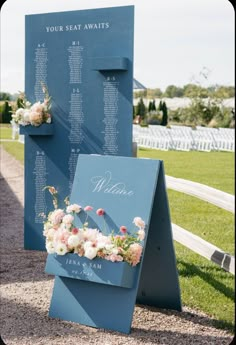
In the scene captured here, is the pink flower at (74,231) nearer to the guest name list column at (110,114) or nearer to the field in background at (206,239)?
the field in background at (206,239)

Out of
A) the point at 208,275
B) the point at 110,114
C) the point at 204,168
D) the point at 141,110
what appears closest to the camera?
the point at 208,275

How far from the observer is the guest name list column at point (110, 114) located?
621cm

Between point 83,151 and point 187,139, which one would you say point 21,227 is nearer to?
point 83,151

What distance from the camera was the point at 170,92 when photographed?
5206 cm

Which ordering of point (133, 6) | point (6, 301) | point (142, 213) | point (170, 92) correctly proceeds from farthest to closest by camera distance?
point (170, 92), point (133, 6), point (6, 301), point (142, 213)

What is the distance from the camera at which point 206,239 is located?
741 cm

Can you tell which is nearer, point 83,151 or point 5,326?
point 5,326

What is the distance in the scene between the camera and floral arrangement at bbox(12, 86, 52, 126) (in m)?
6.54

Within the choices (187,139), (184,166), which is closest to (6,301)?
(184,166)

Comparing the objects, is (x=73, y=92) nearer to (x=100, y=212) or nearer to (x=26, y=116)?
(x=26, y=116)

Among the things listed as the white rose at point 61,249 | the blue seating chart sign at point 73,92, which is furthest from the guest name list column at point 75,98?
the white rose at point 61,249

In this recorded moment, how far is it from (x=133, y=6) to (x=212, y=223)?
3801mm

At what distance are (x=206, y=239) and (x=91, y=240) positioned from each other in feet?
11.3

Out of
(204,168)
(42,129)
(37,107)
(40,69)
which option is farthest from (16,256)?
(204,168)
